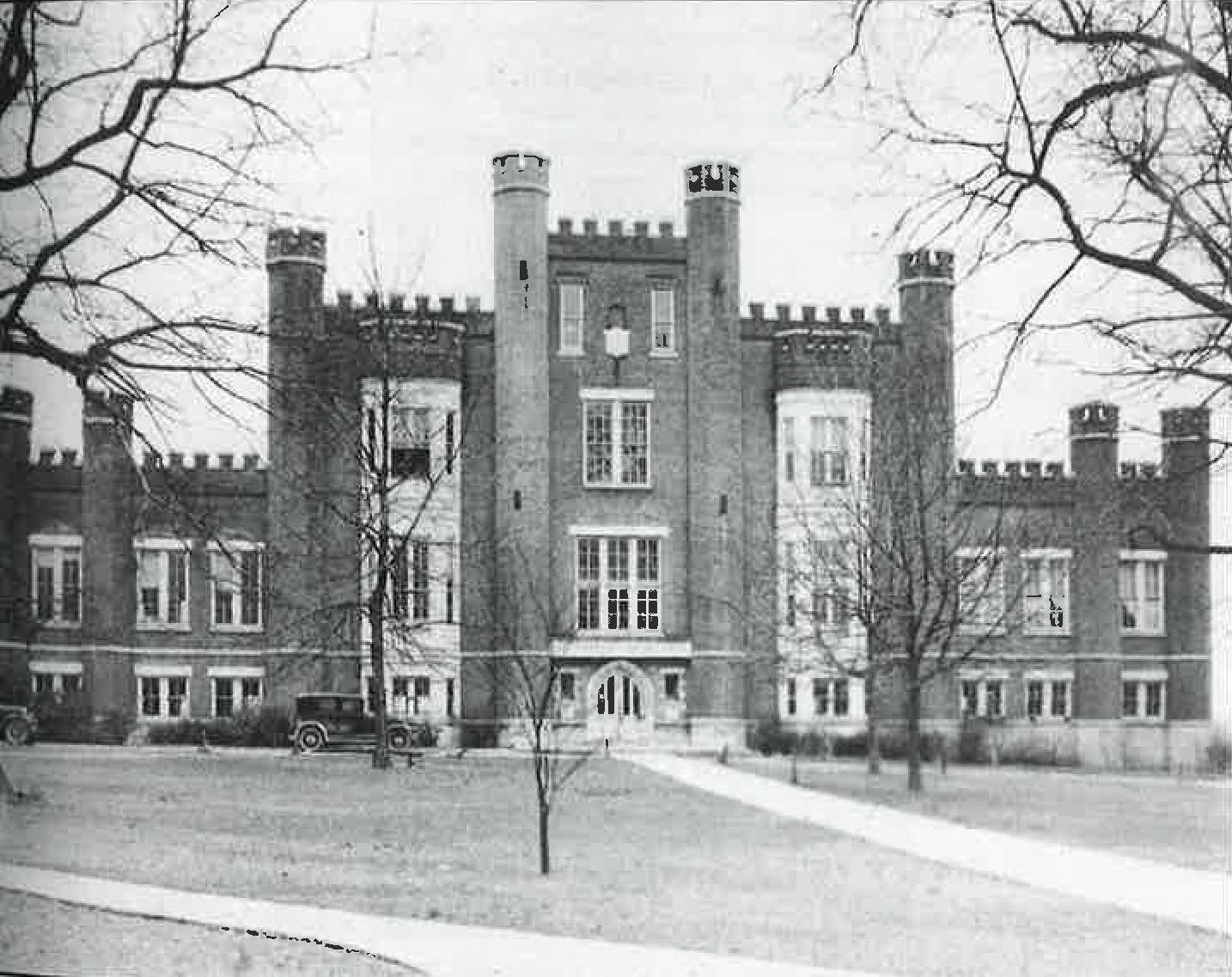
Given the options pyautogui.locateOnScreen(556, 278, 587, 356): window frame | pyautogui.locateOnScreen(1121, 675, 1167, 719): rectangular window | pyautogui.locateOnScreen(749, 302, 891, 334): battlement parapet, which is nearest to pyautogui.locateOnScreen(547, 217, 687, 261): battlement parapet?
pyautogui.locateOnScreen(556, 278, 587, 356): window frame

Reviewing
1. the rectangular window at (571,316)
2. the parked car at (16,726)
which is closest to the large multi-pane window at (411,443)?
the rectangular window at (571,316)

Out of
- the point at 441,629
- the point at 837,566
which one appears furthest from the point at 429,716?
the point at 837,566

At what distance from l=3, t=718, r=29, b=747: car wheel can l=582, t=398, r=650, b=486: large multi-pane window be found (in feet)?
62.0

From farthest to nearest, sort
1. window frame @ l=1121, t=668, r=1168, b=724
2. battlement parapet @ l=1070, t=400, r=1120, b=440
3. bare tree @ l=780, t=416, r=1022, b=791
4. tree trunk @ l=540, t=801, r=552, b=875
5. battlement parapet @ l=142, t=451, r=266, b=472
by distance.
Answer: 1. bare tree @ l=780, t=416, r=1022, b=791
2. window frame @ l=1121, t=668, r=1168, b=724
3. tree trunk @ l=540, t=801, r=552, b=875
4. battlement parapet @ l=142, t=451, r=266, b=472
5. battlement parapet @ l=1070, t=400, r=1120, b=440

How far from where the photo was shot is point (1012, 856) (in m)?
17.2

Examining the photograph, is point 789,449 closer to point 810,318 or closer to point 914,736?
point 810,318

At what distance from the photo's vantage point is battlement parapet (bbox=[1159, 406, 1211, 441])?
12734 mm

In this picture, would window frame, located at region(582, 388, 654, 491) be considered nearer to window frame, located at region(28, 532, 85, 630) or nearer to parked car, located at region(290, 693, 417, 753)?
parked car, located at region(290, 693, 417, 753)

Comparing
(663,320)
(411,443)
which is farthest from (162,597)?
(663,320)

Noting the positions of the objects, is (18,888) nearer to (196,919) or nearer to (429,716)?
(196,919)

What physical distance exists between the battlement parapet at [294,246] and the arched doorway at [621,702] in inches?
484

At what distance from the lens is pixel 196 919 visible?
1201cm

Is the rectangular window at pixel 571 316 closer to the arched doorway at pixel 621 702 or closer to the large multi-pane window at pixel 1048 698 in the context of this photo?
the arched doorway at pixel 621 702

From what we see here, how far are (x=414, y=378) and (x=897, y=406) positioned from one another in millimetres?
9212
